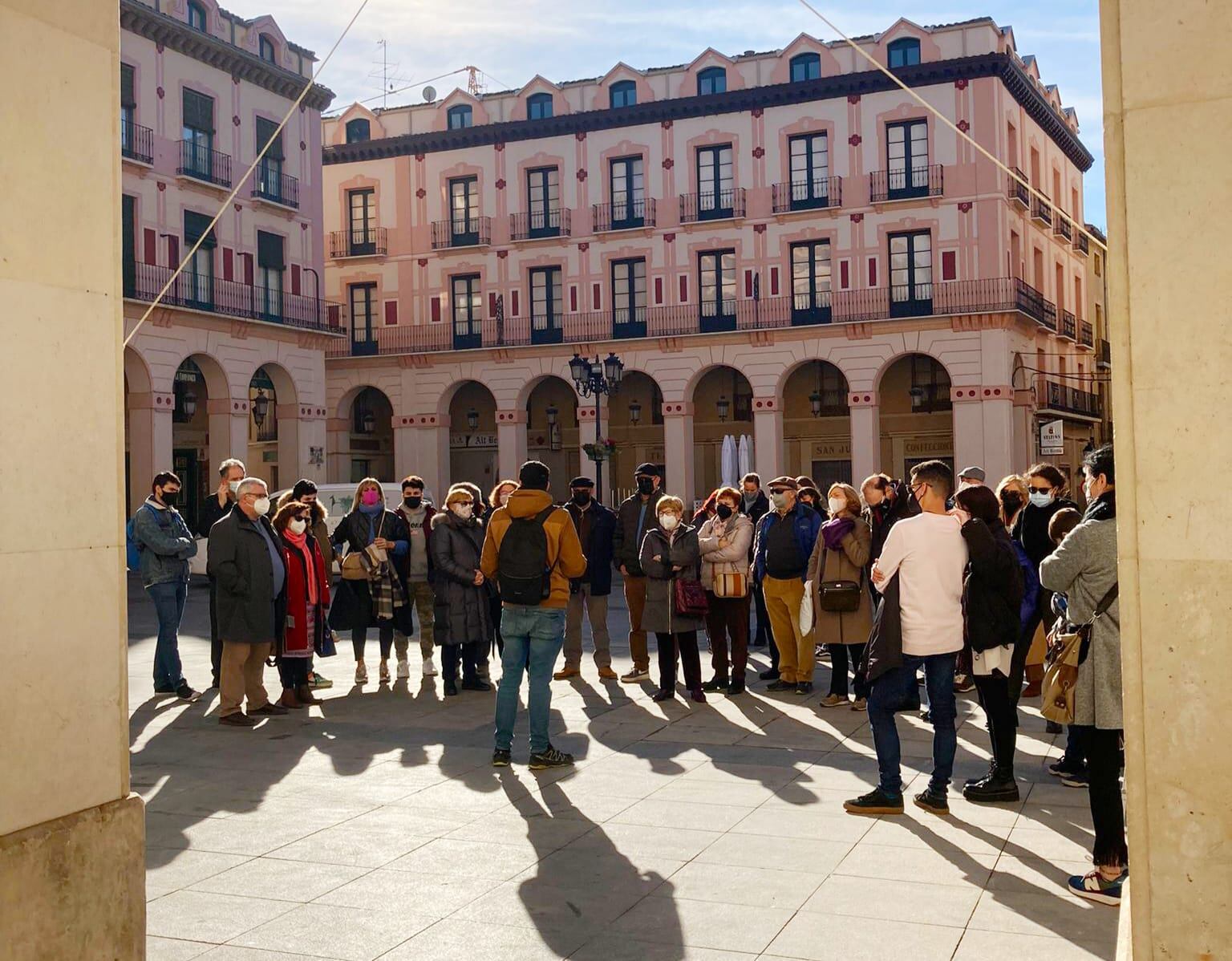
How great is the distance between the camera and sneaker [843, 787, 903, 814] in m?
7.04

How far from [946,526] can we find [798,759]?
209 cm

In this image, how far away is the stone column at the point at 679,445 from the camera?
3806cm

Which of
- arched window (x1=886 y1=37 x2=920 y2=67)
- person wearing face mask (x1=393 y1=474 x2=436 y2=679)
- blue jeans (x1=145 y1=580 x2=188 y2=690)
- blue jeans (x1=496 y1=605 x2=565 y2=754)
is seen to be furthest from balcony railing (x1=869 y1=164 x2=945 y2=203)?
blue jeans (x1=496 y1=605 x2=565 y2=754)

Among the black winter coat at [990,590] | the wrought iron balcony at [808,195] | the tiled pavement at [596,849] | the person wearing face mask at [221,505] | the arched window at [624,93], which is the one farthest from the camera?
the arched window at [624,93]

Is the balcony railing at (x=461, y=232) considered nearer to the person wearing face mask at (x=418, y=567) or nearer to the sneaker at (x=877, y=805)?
the person wearing face mask at (x=418, y=567)

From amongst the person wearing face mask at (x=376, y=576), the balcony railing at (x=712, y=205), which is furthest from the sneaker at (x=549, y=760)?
the balcony railing at (x=712, y=205)

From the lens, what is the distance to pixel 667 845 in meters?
6.44

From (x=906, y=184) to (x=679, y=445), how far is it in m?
9.36

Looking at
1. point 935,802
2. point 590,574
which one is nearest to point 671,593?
point 590,574

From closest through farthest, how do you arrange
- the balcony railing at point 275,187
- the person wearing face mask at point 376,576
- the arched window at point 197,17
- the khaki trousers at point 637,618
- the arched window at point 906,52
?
A: the person wearing face mask at point 376,576 → the khaki trousers at point 637,618 → the arched window at point 197,17 → the balcony railing at point 275,187 → the arched window at point 906,52

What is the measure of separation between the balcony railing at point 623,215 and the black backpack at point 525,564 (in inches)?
1217

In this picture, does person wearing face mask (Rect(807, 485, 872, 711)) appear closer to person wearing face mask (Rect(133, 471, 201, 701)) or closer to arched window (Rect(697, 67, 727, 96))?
person wearing face mask (Rect(133, 471, 201, 701))

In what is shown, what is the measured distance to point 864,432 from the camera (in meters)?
35.8

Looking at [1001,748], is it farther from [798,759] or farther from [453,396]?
[453,396]
